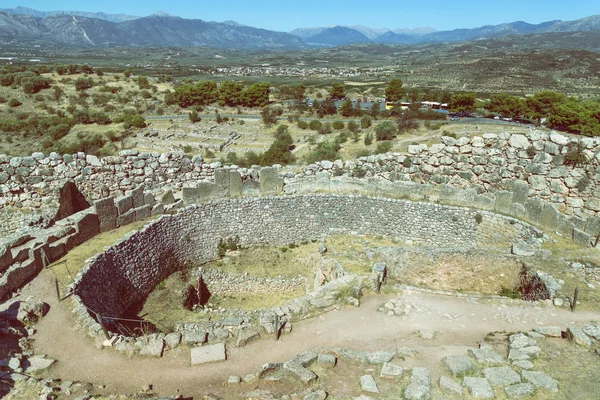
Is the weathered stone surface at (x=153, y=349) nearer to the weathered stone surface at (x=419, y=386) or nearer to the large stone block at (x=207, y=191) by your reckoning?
the weathered stone surface at (x=419, y=386)

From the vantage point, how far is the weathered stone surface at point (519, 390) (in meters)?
7.37

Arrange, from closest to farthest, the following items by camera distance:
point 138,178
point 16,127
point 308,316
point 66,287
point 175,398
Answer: point 175,398 < point 308,316 < point 66,287 < point 138,178 < point 16,127

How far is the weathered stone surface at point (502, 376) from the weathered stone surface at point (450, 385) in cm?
63

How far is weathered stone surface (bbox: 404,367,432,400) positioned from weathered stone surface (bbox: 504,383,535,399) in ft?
4.43

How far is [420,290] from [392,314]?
1.58 metres

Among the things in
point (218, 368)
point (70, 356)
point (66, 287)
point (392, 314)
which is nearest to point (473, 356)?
point (392, 314)

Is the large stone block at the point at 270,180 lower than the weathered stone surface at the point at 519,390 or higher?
higher

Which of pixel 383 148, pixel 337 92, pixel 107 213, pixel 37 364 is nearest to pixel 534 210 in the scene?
pixel 107 213

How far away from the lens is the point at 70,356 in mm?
8664

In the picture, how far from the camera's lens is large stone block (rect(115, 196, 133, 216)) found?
47.9ft

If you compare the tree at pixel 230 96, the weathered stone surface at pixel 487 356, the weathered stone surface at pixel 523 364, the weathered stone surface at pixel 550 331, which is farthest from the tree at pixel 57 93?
the weathered stone surface at pixel 523 364

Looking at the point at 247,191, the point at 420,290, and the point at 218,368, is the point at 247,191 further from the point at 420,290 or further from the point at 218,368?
the point at 218,368

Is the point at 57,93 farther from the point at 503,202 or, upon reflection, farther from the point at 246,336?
the point at 246,336

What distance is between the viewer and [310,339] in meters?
9.51
